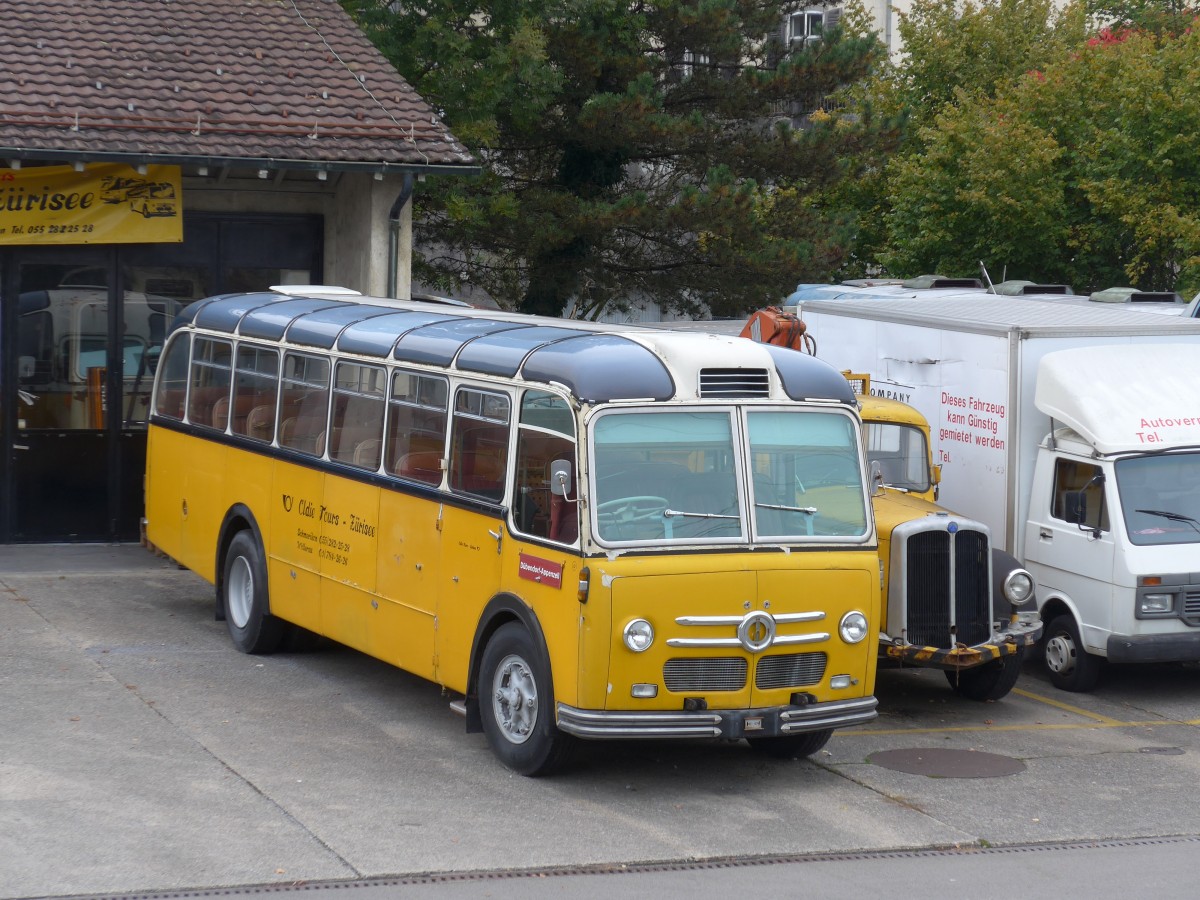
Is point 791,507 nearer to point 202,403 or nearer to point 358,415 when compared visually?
point 358,415

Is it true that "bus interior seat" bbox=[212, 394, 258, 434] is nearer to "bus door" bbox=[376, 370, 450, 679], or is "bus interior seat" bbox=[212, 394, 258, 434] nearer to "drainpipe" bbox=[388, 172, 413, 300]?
"bus door" bbox=[376, 370, 450, 679]

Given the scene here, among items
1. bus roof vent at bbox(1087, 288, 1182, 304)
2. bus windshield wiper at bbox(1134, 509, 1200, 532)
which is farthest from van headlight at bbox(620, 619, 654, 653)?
bus roof vent at bbox(1087, 288, 1182, 304)

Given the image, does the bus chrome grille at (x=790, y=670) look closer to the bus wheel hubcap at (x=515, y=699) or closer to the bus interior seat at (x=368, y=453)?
the bus wheel hubcap at (x=515, y=699)

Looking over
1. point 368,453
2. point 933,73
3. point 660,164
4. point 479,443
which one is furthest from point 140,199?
point 933,73

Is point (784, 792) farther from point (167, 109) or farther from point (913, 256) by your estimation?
point (913, 256)

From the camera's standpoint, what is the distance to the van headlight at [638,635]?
9.23 metres

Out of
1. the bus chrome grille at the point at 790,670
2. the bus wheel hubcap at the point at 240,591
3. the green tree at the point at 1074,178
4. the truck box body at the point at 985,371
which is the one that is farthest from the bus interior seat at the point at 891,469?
the green tree at the point at 1074,178

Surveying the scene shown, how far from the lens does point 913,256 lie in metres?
31.7

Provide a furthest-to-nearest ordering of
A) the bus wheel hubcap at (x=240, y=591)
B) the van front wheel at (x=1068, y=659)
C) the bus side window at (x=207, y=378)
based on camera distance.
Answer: the bus side window at (x=207, y=378) → the bus wheel hubcap at (x=240, y=591) → the van front wheel at (x=1068, y=659)

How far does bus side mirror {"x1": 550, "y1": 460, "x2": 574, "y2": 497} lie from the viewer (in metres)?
9.34

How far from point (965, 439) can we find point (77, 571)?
8.72 meters

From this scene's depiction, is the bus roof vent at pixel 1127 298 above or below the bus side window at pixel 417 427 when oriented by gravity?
above

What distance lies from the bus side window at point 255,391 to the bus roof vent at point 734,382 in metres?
4.64

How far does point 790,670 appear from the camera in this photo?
975 centimetres
